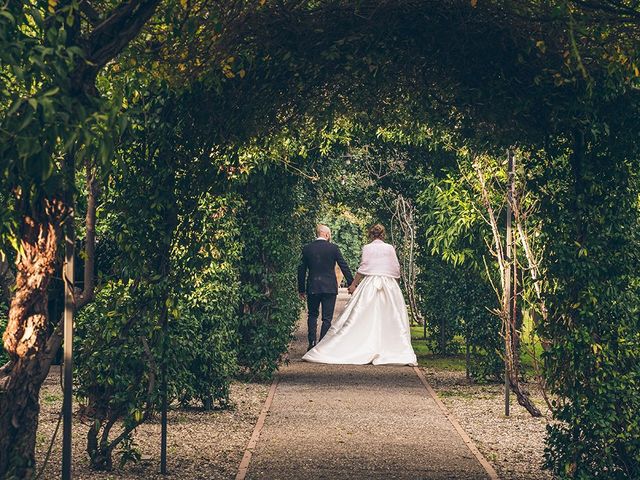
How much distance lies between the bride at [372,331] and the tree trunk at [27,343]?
464 inches

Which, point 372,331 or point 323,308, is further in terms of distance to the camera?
point 323,308

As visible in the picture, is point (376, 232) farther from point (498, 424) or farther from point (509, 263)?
point (498, 424)

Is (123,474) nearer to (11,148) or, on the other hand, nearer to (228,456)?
(228,456)

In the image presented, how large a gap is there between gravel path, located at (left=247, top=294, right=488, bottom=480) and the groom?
2682 mm

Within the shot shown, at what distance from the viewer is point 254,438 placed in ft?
35.2

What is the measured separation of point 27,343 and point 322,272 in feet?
40.8

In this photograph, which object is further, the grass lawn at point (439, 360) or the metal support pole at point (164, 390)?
the grass lawn at point (439, 360)

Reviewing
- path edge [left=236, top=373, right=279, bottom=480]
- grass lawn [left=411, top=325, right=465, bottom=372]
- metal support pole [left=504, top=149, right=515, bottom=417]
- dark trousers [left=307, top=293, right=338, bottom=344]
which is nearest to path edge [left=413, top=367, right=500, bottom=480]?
metal support pole [left=504, top=149, right=515, bottom=417]

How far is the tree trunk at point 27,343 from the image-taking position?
6414 millimetres

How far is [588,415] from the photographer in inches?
314

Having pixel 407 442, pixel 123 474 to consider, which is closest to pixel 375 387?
pixel 407 442

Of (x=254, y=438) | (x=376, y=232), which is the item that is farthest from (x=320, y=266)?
(x=254, y=438)

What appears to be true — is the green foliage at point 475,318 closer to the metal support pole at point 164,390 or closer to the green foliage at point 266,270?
the green foliage at point 266,270

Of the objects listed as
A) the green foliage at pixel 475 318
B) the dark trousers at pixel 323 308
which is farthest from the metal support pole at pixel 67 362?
the dark trousers at pixel 323 308
